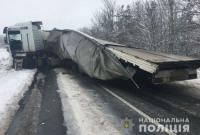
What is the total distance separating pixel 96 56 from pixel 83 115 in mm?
5752

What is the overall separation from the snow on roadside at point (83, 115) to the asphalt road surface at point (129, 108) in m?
0.20

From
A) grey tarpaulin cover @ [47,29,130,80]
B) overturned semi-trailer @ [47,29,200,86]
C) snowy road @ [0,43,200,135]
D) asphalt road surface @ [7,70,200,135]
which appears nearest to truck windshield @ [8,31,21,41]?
grey tarpaulin cover @ [47,29,130,80]

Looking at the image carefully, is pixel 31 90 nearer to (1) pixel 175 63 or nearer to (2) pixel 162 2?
(1) pixel 175 63

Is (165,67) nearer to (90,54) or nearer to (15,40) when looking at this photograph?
(90,54)

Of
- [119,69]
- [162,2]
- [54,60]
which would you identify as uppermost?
[162,2]

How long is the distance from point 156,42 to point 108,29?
42.5 ft

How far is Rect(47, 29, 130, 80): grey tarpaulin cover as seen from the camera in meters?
13.1

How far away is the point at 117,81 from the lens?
1474cm

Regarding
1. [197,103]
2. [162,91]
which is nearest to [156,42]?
[162,91]

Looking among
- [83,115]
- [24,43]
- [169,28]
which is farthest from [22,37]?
[83,115]

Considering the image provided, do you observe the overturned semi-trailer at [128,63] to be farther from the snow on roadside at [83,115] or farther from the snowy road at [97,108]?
the snow on roadside at [83,115]

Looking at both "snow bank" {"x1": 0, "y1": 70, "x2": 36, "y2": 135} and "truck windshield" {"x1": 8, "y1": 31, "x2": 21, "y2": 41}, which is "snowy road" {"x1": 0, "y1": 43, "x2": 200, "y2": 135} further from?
"truck windshield" {"x1": 8, "y1": 31, "x2": 21, "y2": 41}

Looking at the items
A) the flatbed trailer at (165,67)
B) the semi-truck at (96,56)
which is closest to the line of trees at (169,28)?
the semi-truck at (96,56)

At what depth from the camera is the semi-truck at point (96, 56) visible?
37.6ft
